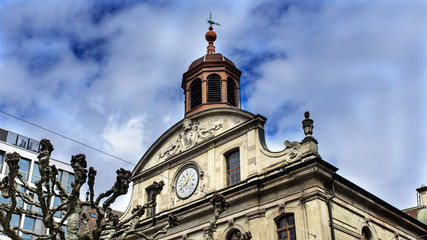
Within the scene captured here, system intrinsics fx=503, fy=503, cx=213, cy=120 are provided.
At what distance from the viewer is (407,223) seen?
1099 inches

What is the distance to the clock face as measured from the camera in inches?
1078

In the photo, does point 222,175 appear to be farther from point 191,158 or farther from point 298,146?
point 298,146

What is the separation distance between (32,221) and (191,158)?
20858mm

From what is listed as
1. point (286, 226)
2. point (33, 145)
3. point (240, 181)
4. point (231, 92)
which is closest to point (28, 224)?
point (33, 145)

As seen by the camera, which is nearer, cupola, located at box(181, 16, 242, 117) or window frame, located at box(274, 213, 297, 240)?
window frame, located at box(274, 213, 297, 240)

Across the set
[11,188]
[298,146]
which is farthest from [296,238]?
[11,188]

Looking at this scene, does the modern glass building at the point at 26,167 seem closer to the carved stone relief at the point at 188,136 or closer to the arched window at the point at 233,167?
the carved stone relief at the point at 188,136

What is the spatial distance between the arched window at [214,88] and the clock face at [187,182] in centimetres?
477

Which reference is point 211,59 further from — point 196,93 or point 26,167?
point 26,167

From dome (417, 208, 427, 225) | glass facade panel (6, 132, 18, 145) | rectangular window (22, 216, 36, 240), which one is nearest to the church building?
dome (417, 208, 427, 225)

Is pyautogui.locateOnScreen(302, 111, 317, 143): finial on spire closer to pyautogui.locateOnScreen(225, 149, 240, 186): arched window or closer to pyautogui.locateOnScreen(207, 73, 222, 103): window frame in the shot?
pyautogui.locateOnScreen(225, 149, 240, 186): arched window

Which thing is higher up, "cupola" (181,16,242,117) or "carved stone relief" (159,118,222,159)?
"cupola" (181,16,242,117)

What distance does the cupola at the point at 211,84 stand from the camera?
30.4 metres

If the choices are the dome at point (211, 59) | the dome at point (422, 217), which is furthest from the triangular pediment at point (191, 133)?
the dome at point (422, 217)
